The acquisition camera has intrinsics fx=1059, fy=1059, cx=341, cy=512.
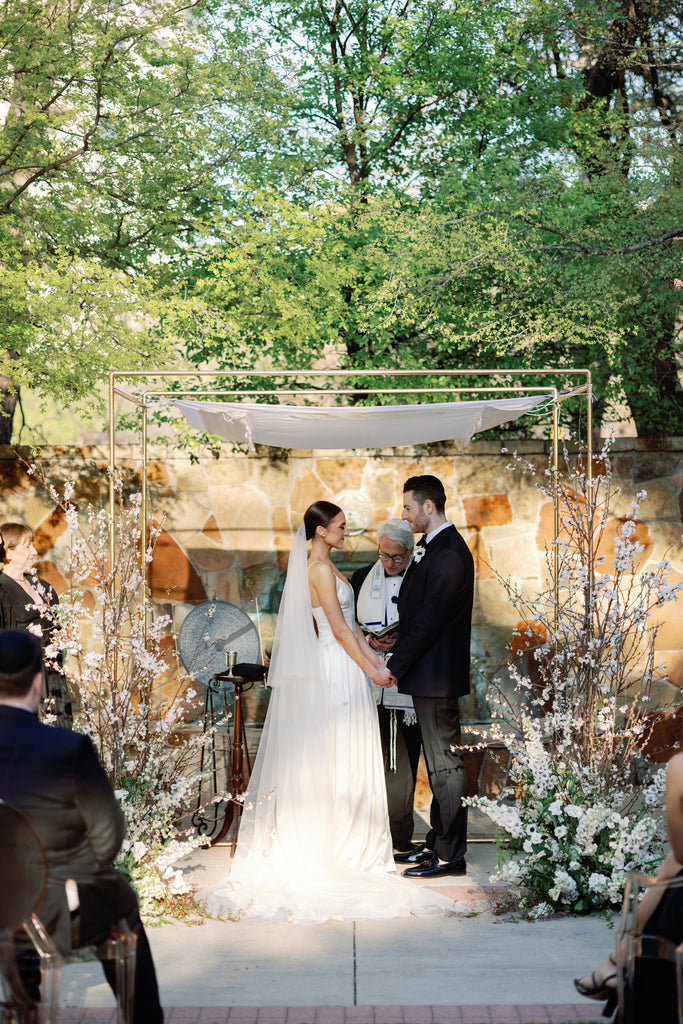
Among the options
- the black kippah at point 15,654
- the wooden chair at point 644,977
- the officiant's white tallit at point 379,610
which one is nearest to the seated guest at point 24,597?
the officiant's white tallit at point 379,610

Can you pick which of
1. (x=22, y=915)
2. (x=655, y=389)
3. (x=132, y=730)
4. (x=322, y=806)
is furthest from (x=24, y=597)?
(x=655, y=389)

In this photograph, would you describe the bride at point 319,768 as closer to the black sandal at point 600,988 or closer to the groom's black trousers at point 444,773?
the groom's black trousers at point 444,773

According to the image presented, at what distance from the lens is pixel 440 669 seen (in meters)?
5.90

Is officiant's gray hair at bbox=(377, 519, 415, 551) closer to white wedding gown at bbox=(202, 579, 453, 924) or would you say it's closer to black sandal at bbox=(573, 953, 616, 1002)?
white wedding gown at bbox=(202, 579, 453, 924)

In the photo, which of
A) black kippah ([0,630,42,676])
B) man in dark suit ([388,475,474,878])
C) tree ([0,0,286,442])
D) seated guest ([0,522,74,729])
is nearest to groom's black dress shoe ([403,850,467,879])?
man in dark suit ([388,475,474,878])

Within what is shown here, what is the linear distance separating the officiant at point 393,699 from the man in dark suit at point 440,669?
327 mm

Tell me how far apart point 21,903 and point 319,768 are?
10.2 feet

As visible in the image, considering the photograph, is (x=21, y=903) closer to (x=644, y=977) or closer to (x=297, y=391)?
(x=644, y=977)

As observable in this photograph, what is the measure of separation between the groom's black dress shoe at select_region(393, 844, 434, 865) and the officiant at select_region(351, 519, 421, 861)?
0.03 feet

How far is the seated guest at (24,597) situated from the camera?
5.89 meters

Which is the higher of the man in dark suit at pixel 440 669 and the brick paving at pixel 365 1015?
the man in dark suit at pixel 440 669

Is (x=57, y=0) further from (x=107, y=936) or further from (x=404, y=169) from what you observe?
(x=107, y=936)

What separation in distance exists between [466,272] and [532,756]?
4192 millimetres

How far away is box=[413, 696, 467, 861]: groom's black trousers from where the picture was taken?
5.82 m
